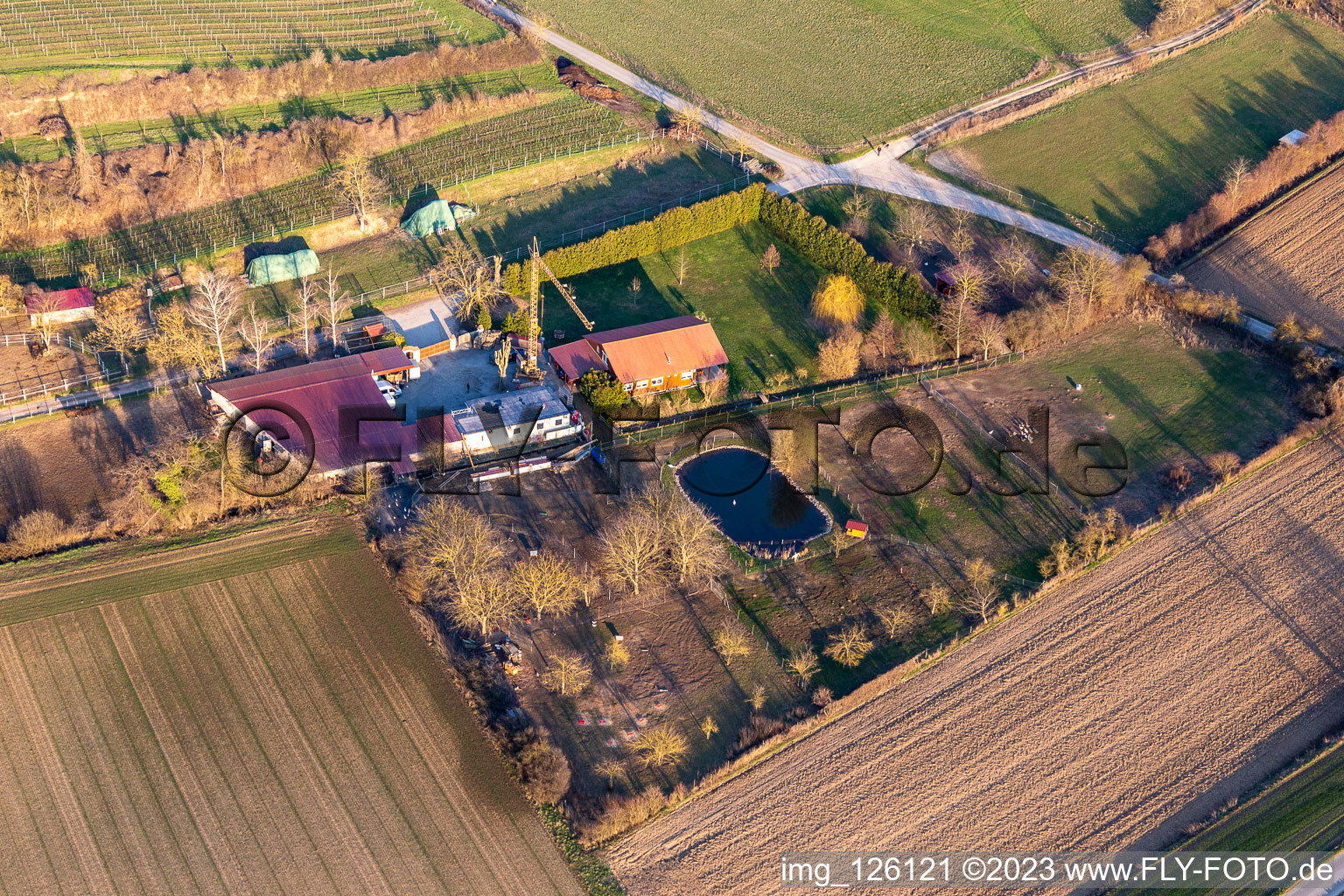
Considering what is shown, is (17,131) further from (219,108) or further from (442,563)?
(442,563)

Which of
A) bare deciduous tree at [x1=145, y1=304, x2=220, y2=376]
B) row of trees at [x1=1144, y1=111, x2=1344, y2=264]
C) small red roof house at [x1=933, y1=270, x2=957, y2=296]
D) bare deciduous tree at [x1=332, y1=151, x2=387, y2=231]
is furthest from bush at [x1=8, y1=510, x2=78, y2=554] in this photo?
row of trees at [x1=1144, y1=111, x2=1344, y2=264]

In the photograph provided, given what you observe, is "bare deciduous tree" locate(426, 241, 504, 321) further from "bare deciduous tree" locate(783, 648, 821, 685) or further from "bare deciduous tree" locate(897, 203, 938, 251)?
"bare deciduous tree" locate(783, 648, 821, 685)

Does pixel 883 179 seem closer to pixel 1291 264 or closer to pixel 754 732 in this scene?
pixel 1291 264

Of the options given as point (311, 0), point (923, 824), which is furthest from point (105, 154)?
point (923, 824)

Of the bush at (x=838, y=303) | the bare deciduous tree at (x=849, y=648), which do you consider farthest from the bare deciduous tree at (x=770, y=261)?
the bare deciduous tree at (x=849, y=648)

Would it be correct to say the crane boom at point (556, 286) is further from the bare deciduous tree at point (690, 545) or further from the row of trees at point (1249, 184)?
the row of trees at point (1249, 184)

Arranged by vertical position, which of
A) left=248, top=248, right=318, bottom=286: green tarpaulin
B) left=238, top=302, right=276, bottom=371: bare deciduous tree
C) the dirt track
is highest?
left=248, top=248, right=318, bottom=286: green tarpaulin
